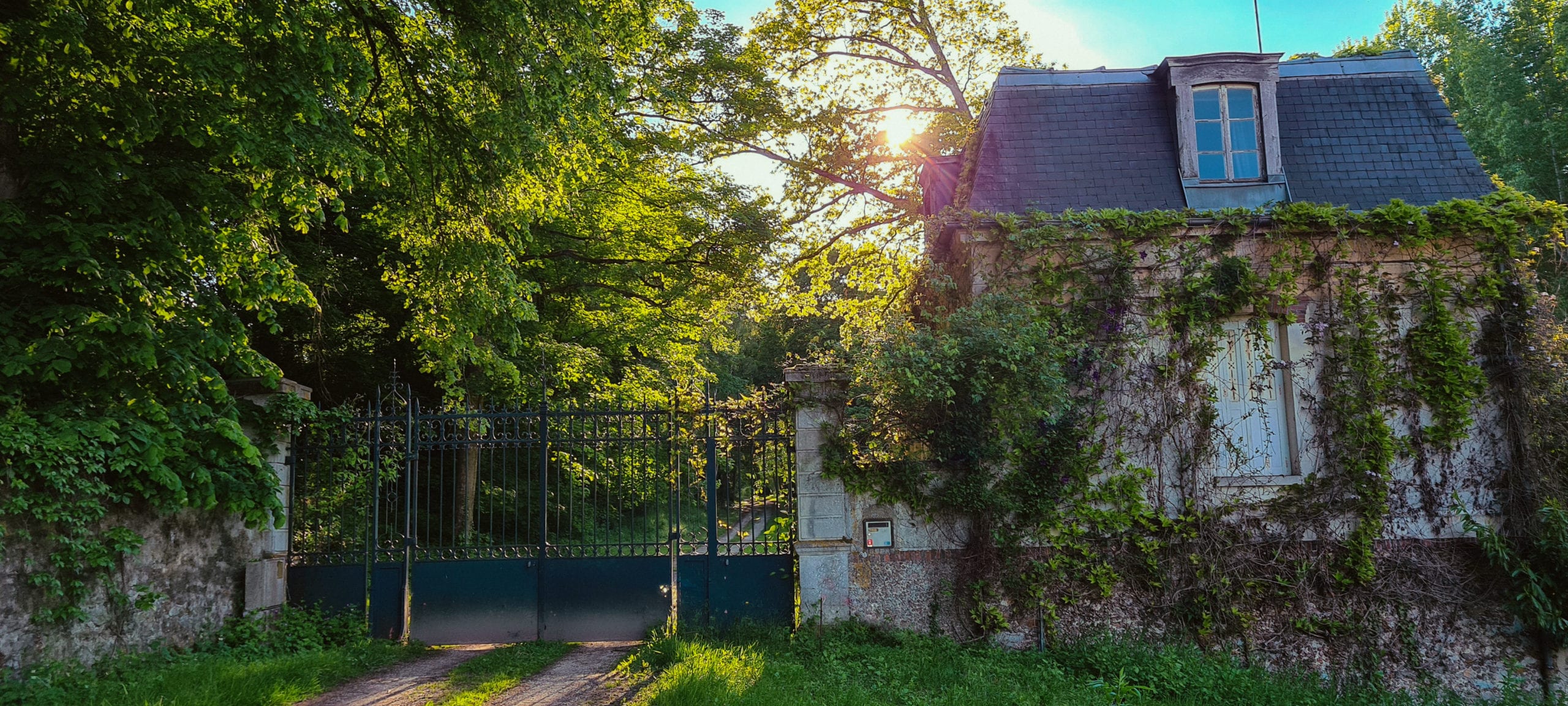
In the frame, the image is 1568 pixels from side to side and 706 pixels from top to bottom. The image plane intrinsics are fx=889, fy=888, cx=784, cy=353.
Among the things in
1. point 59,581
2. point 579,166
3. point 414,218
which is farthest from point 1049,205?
point 59,581

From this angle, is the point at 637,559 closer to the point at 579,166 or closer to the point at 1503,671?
the point at 579,166

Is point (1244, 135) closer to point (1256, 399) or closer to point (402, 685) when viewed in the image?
point (1256, 399)

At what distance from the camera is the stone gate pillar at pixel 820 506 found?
8.63 meters

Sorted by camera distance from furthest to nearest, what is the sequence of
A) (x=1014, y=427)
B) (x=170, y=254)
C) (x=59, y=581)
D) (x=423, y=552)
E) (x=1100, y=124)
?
(x=1100, y=124) → (x=423, y=552) → (x=1014, y=427) → (x=170, y=254) → (x=59, y=581)

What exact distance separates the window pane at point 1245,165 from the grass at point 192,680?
1050cm

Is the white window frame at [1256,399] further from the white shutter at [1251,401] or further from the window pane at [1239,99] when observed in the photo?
the window pane at [1239,99]

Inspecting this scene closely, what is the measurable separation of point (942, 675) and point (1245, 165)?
7028 millimetres

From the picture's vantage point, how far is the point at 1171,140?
414 inches

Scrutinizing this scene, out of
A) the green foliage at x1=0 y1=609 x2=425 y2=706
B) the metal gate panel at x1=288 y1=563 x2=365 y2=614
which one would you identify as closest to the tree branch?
the metal gate panel at x1=288 y1=563 x2=365 y2=614

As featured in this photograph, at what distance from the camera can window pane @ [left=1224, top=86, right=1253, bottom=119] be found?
10523 mm

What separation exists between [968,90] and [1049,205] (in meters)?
7.39

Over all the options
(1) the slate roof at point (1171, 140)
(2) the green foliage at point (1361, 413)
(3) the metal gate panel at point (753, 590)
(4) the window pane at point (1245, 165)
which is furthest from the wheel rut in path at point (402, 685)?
(4) the window pane at point (1245, 165)

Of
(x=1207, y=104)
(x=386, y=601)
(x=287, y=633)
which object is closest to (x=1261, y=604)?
(x=1207, y=104)

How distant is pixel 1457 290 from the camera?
30.7 ft
